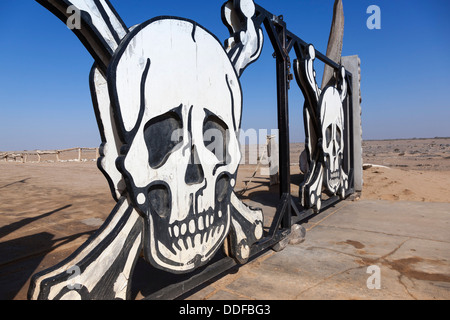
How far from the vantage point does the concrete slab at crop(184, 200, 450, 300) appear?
2504 millimetres

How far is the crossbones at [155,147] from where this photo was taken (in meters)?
1.71

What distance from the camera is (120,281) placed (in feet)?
5.95

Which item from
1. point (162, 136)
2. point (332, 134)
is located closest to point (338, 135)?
point (332, 134)

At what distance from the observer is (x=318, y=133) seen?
4.68m

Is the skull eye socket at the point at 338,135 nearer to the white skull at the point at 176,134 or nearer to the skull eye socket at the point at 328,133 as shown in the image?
the skull eye socket at the point at 328,133

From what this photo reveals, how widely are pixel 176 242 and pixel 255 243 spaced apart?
3.89ft

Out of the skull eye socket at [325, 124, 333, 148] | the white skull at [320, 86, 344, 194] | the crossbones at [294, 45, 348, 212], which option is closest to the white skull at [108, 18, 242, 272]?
the crossbones at [294, 45, 348, 212]

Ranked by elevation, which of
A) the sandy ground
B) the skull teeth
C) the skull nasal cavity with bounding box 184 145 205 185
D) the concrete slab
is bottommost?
the concrete slab

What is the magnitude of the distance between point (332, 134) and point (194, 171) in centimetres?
355

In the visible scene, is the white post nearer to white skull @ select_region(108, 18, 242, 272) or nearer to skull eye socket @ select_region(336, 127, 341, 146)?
skull eye socket @ select_region(336, 127, 341, 146)

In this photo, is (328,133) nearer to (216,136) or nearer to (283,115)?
(283,115)

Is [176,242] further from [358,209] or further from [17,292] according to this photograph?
[358,209]
